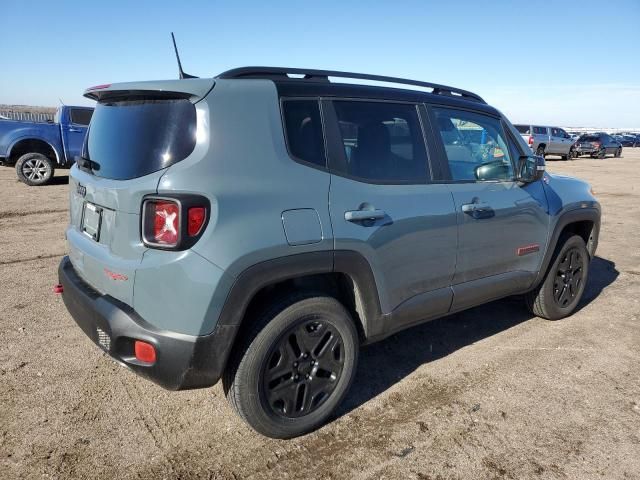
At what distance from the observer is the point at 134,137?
2469mm

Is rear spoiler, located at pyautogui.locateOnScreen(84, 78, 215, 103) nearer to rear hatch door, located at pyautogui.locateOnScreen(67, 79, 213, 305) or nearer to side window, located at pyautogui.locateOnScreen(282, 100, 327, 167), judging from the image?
rear hatch door, located at pyautogui.locateOnScreen(67, 79, 213, 305)

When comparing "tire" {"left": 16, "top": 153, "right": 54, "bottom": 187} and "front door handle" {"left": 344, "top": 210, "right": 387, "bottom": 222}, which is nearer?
"front door handle" {"left": 344, "top": 210, "right": 387, "bottom": 222}

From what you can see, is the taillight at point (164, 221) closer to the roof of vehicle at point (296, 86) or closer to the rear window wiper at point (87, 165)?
the roof of vehicle at point (296, 86)

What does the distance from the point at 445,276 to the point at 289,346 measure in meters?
1.21

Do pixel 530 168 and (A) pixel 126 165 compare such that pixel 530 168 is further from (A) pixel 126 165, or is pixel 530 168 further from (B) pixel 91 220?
(B) pixel 91 220

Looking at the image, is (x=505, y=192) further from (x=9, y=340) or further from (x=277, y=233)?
(x=9, y=340)

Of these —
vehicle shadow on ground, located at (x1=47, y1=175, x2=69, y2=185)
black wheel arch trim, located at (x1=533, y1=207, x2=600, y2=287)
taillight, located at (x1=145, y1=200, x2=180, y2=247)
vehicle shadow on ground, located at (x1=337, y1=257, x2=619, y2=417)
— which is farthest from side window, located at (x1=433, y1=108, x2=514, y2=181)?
vehicle shadow on ground, located at (x1=47, y1=175, x2=69, y2=185)

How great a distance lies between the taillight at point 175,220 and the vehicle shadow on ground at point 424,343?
1.48 meters

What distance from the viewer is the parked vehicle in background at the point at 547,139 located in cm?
2478

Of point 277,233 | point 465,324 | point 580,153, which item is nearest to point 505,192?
point 465,324

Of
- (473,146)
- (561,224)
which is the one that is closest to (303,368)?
(473,146)

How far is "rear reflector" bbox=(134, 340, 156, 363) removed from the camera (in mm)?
2236

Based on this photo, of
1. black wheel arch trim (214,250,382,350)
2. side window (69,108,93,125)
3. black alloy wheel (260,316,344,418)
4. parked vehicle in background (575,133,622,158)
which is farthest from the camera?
parked vehicle in background (575,133,622,158)

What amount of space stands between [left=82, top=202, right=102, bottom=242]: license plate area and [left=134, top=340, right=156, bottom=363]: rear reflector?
68cm
